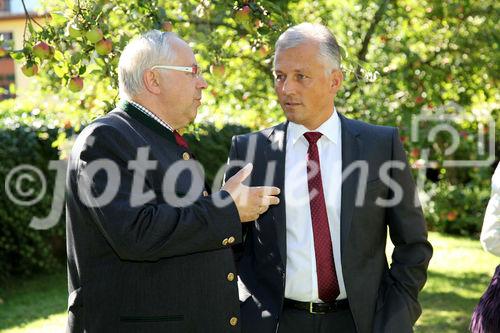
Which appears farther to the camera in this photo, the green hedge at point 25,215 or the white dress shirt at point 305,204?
the green hedge at point 25,215

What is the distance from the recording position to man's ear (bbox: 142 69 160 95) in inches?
110

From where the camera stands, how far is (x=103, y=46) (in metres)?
3.93

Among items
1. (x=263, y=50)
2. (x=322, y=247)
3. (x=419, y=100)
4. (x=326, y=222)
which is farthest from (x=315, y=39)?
(x=419, y=100)

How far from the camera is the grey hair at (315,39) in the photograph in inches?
128

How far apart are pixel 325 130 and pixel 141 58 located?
0.92 m

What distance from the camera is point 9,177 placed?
28.1 ft

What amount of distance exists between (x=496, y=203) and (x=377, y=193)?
723 millimetres

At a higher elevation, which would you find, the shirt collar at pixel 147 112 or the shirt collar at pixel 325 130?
the shirt collar at pixel 147 112

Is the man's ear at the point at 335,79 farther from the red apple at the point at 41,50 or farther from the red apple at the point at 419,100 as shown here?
the red apple at the point at 419,100

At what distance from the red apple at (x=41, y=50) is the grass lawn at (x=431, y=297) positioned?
3.87 m

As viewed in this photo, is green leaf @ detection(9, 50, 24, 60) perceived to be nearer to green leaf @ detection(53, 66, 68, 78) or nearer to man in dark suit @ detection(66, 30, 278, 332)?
green leaf @ detection(53, 66, 68, 78)

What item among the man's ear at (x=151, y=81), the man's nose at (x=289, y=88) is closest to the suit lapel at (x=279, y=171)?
the man's nose at (x=289, y=88)

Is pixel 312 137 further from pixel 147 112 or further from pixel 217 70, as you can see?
pixel 217 70

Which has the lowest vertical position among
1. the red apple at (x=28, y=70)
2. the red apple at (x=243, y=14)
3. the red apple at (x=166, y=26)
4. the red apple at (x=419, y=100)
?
the red apple at (x=419, y=100)
